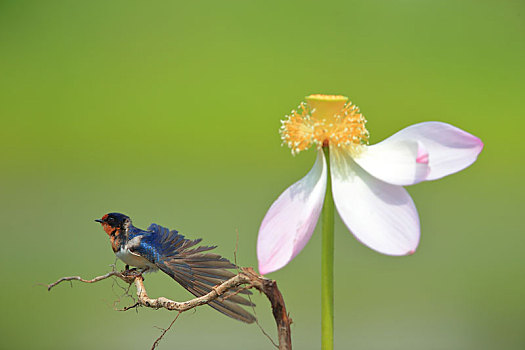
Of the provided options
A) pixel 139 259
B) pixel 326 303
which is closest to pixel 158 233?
pixel 139 259

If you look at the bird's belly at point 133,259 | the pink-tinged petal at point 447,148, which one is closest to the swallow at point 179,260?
the bird's belly at point 133,259

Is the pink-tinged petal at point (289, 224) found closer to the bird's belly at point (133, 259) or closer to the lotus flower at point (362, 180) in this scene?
the lotus flower at point (362, 180)

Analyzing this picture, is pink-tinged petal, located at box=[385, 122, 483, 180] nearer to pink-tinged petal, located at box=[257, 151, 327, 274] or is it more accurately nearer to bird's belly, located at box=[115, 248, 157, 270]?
pink-tinged petal, located at box=[257, 151, 327, 274]

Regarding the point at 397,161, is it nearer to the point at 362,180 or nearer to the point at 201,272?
the point at 362,180

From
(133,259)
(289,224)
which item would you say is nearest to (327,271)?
(289,224)
